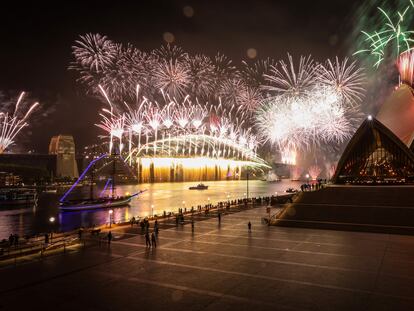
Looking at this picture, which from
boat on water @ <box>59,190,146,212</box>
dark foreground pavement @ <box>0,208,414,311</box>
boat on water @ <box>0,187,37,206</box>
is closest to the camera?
dark foreground pavement @ <box>0,208,414,311</box>

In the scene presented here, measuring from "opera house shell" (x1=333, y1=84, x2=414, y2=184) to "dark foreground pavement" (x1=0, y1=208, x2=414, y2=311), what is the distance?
21.5 meters

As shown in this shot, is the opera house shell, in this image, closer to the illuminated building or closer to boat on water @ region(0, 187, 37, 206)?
the illuminated building

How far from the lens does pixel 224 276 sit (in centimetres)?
1377

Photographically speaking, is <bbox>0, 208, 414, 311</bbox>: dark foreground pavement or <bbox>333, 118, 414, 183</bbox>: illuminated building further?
<bbox>333, 118, 414, 183</bbox>: illuminated building

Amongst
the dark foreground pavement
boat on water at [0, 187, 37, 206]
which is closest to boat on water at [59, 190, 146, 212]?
boat on water at [0, 187, 37, 206]

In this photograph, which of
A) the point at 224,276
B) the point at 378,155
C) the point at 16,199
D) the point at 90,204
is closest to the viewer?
the point at 224,276

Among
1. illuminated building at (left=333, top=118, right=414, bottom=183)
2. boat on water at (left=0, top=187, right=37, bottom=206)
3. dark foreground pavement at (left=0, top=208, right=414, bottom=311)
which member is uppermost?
illuminated building at (left=333, top=118, right=414, bottom=183)

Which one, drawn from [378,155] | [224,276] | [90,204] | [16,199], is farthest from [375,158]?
[16,199]

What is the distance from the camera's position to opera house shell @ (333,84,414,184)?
129ft

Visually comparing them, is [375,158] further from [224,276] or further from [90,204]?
[90,204]

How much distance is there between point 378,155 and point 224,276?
111 feet

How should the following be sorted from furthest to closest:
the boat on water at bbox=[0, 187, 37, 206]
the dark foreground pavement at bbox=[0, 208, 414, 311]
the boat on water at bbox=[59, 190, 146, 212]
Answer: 1. the boat on water at bbox=[0, 187, 37, 206]
2. the boat on water at bbox=[59, 190, 146, 212]
3. the dark foreground pavement at bbox=[0, 208, 414, 311]

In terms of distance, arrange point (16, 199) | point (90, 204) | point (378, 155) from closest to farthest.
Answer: point (378, 155) < point (90, 204) < point (16, 199)

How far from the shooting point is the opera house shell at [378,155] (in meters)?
39.2
